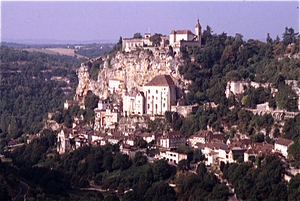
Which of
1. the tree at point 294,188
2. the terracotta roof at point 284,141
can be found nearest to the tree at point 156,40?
the terracotta roof at point 284,141

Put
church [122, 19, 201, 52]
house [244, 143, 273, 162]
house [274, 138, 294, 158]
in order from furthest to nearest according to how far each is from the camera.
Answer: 1. church [122, 19, 201, 52]
2. house [244, 143, 273, 162]
3. house [274, 138, 294, 158]

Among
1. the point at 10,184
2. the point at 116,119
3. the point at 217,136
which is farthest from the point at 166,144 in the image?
the point at 10,184

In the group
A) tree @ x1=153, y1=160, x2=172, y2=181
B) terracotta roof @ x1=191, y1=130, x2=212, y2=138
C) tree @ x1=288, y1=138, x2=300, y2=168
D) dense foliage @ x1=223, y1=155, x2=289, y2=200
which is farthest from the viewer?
terracotta roof @ x1=191, y1=130, x2=212, y2=138

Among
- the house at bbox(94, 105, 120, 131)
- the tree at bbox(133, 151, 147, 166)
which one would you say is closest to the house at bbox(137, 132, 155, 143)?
the tree at bbox(133, 151, 147, 166)

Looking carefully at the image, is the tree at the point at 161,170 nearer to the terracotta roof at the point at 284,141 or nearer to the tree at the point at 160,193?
the tree at the point at 160,193

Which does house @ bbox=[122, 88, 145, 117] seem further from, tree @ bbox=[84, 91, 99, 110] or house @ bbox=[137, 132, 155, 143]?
tree @ bbox=[84, 91, 99, 110]

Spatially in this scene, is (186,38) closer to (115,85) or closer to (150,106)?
(115,85)

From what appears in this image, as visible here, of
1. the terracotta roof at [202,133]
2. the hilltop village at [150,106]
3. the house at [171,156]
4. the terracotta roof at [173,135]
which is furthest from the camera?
the terracotta roof at [173,135]
